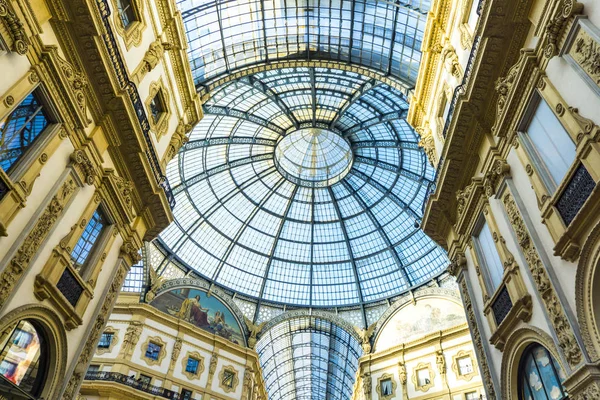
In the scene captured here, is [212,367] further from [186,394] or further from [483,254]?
[483,254]

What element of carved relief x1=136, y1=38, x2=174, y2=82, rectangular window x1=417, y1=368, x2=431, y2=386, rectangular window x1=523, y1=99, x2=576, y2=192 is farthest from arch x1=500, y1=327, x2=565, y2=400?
rectangular window x1=417, y1=368, x2=431, y2=386

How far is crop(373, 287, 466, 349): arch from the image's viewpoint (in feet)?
117

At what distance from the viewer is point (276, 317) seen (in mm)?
41781

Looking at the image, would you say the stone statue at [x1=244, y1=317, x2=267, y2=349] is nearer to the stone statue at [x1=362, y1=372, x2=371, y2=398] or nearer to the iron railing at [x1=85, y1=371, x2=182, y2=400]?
the iron railing at [x1=85, y1=371, x2=182, y2=400]

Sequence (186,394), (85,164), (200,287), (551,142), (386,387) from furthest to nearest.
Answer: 1. (200,287)
2. (386,387)
3. (186,394)
4. (85,164)
5. (551,142)

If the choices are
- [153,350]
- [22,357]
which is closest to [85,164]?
[22,357]

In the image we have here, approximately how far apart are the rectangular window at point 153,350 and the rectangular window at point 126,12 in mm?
24561

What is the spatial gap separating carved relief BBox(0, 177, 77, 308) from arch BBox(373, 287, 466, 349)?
32.0m

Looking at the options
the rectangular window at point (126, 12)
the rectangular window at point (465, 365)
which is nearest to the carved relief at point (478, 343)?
the rectangular window at point (465, 365)

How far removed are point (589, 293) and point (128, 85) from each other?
52.2ft

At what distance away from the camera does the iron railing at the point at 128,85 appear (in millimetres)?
13508

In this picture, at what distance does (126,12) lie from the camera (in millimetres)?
16688

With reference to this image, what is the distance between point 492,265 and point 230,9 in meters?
22.8

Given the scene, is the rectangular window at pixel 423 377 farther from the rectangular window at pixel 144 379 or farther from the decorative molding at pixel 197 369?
the rectangular window at pixel 144 379
